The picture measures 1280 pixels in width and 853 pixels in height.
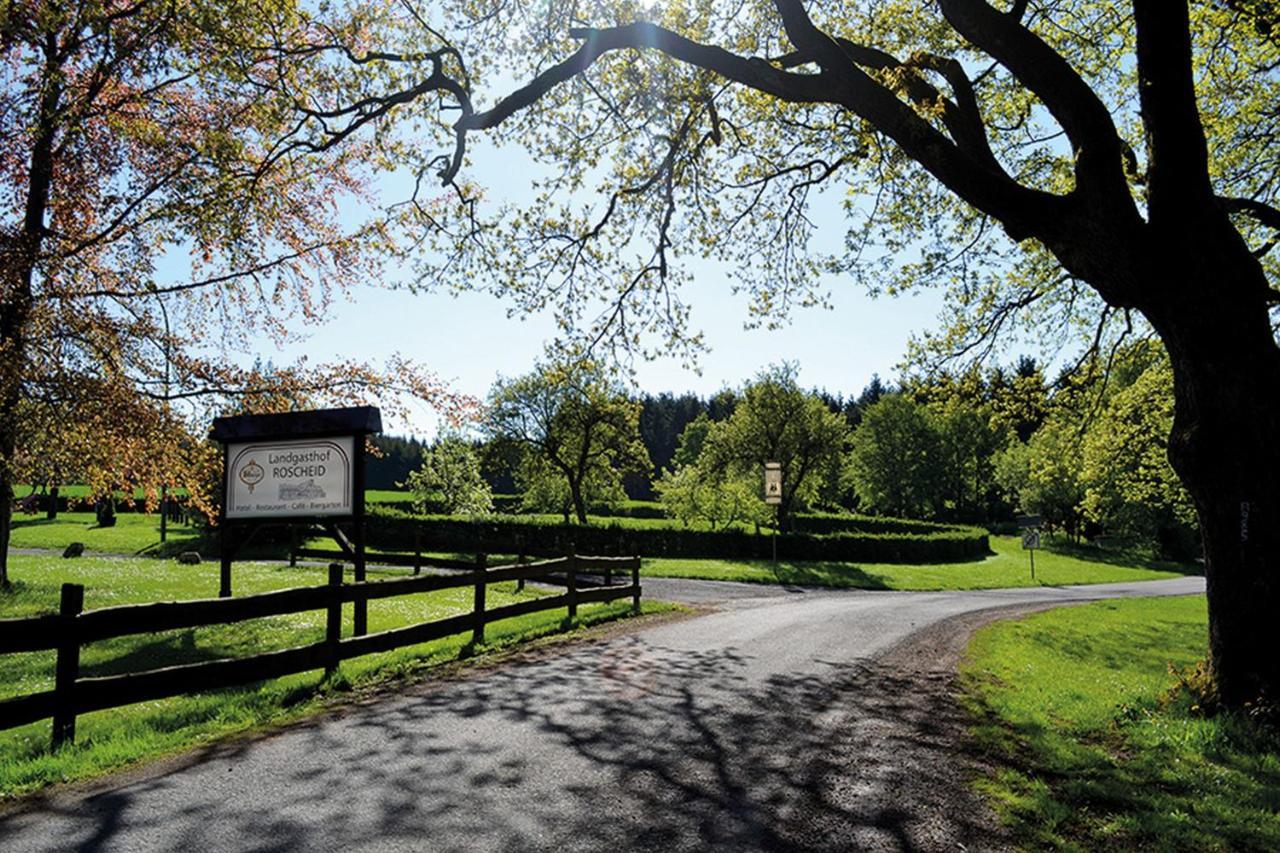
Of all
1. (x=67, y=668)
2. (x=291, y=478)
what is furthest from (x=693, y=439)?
(x=67, y=668)

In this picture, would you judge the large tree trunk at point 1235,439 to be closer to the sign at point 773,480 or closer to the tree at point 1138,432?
the tree at point 1138,432

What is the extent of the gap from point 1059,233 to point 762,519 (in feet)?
128

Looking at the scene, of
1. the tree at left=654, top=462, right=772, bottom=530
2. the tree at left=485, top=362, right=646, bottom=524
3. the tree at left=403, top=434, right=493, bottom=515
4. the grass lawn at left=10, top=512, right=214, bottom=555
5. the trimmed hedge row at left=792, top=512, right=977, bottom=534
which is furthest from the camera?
the trimmed hedge row at left=792, top=512, right=977, bottom=534

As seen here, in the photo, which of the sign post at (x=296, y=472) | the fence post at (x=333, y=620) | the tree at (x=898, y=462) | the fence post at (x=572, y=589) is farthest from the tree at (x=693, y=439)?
the fence post at (x=333, y=620)

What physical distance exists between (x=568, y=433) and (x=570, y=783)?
143ft

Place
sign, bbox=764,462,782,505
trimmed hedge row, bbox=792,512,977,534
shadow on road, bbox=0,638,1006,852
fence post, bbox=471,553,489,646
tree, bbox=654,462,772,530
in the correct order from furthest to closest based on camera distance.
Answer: trimmed hedge row, bbox=792,512,977,534, tree, bbox=654,462,772,530, sign, bbox=764,462,782,505, fence post, bbox=471,553,489,646, shadow on road, bbox=0,638,1006,852

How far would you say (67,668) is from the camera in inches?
241

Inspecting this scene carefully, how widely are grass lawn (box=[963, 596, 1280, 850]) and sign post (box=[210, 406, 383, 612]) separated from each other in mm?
9184

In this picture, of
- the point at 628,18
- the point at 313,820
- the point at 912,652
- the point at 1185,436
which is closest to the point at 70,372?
the point at 628,18

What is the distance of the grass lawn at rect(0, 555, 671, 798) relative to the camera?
237 inches

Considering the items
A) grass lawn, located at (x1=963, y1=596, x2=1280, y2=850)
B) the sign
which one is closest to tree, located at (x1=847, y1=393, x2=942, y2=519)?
the sign

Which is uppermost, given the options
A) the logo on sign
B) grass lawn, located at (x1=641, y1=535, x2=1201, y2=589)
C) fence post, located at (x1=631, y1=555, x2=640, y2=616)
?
the logo on sign

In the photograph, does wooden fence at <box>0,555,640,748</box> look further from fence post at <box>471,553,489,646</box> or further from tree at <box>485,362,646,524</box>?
tree at <box>485,362,646,524</box>

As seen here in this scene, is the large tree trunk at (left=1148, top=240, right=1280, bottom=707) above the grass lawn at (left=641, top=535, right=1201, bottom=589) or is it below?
above
